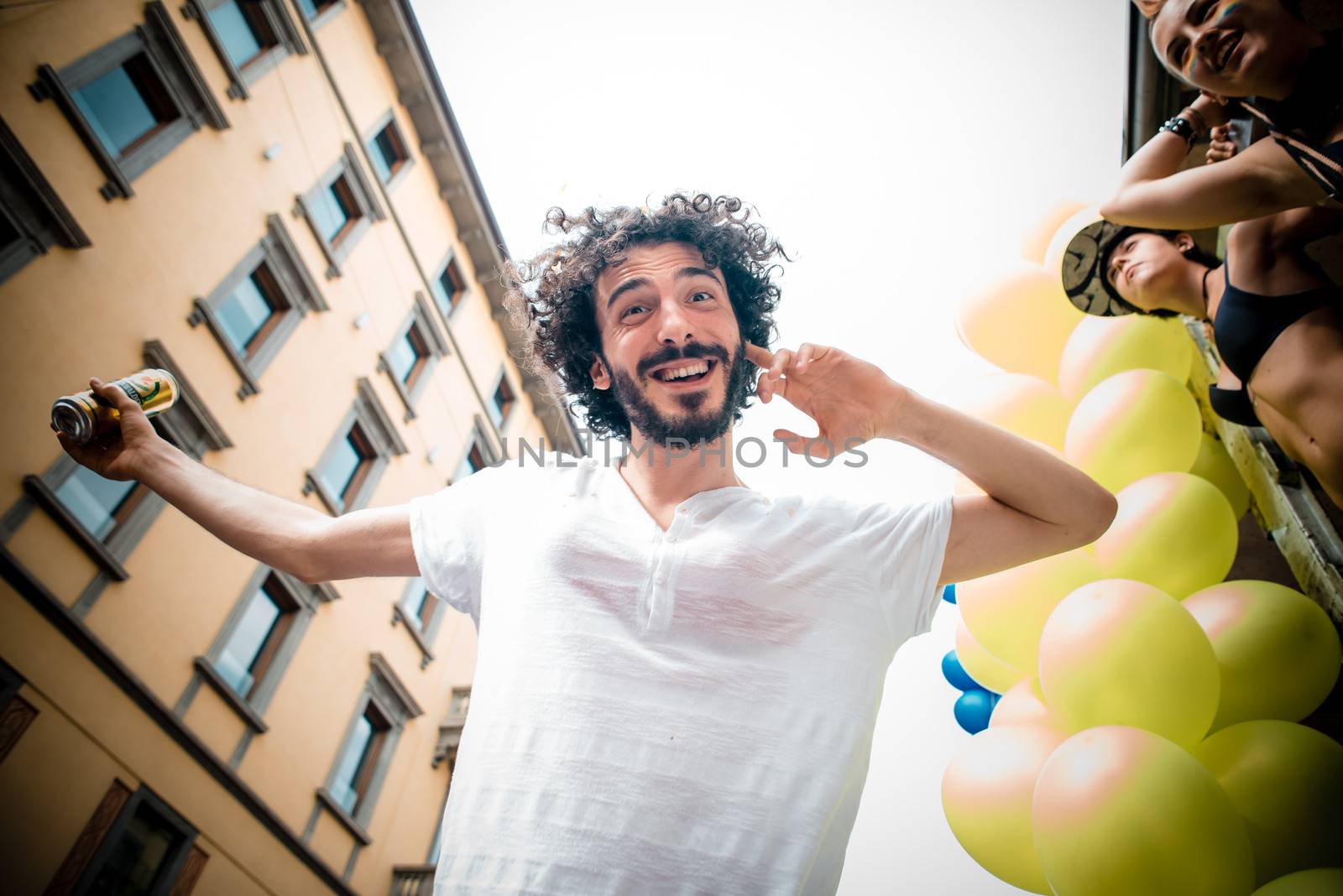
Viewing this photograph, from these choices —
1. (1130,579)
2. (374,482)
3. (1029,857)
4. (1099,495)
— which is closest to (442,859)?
(1099,495)

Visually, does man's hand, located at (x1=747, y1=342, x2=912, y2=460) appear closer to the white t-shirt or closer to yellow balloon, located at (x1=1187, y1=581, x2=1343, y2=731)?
the white t-shirt

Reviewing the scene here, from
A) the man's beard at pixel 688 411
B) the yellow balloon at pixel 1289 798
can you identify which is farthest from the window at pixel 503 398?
the yellow balloon at pixel 1289 798

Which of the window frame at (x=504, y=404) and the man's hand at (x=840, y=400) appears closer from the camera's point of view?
the man's hand at (x=840, y=400)

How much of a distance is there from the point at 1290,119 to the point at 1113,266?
1.06 metres

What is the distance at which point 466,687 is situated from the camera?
1095cm

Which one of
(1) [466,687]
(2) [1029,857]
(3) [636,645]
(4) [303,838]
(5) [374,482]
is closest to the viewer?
(3) [636,645]

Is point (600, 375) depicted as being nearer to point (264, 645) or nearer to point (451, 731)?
point (264, 645)

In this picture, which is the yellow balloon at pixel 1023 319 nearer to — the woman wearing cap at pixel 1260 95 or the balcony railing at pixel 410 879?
the woman wearing cap at pixel 1260 95

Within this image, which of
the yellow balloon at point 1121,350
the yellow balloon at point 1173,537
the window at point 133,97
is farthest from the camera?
the window at point 133,97

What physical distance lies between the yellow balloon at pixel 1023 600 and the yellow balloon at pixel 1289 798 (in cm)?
61

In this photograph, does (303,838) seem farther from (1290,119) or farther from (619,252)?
(1290,119)

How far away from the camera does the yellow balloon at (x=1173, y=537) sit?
6.76 ft

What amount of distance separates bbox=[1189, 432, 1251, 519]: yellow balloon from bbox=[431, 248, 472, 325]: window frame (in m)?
11.1

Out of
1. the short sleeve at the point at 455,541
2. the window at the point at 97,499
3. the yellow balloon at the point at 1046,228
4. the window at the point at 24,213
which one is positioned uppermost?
the window at the point at 24,213
